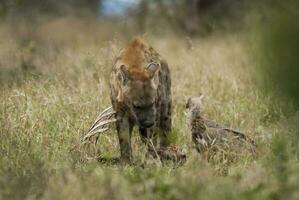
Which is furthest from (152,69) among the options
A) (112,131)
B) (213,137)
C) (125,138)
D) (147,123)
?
(112,131)

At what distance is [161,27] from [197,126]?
45.0 ft

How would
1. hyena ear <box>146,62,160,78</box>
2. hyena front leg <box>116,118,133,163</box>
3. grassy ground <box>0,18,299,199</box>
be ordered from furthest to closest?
1. hyena front leg <box>116,118,133,163</box>
2. hyena ear <box>146,62,160,78</box>
3. grassy ground <box>0,18,299,199</box>

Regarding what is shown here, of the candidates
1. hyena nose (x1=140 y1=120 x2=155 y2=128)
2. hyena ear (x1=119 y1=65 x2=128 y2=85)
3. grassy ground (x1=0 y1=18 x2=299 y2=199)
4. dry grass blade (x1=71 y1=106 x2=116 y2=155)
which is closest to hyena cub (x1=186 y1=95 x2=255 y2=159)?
grassy ground (x1=0 y1=18 x2=299 y2=199)

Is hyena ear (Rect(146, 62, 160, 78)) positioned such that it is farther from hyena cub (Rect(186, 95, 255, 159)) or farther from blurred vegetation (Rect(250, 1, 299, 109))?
blurred vegetation (Rect(250, 1, 299, 109))

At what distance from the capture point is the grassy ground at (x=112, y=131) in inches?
255

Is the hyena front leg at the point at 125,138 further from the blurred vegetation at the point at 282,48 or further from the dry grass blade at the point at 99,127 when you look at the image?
the blurred vegetation at the point at 282,48

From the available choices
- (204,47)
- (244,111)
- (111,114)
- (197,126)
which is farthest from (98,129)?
(204,47)

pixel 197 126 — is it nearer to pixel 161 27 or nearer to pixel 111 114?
pixel 111 114

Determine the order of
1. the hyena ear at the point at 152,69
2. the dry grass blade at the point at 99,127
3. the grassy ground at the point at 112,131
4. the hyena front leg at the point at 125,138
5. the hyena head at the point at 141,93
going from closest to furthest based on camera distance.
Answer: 1. the grassy ground at the point at 112,131
2. the hyena head at the point at 141,93
3. the hyena ear at the point at 152,69
4. the hyena front leg at the point at 125,138
5. the dry grass blade at the point at 99,127

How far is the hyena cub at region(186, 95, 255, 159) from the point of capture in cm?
845

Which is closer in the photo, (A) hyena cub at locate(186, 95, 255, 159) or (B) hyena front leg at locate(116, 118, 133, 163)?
(B) hyena front leg at locate(116, 118, 133, 163)

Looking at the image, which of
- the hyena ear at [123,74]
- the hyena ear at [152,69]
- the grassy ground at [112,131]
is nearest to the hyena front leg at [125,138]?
the grassy ground at [112,131]

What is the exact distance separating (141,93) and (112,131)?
1452 mm

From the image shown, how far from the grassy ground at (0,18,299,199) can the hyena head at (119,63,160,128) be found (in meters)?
0.40
